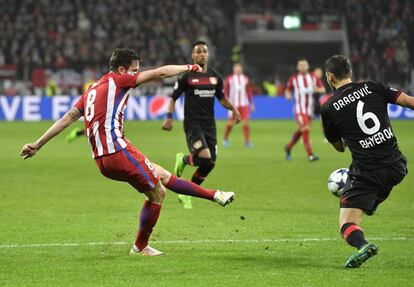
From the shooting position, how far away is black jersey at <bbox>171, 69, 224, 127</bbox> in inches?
486

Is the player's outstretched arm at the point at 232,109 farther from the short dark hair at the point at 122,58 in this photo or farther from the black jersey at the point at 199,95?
the short dark hair at the point at 122,58

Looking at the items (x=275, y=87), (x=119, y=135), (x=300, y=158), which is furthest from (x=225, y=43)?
(x=119, y=135)

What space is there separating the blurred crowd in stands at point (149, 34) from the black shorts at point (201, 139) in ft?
83.6

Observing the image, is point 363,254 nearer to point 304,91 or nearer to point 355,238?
point 355,238

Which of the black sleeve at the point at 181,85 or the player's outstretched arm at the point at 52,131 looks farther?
the black sleeve at the point at 181,85

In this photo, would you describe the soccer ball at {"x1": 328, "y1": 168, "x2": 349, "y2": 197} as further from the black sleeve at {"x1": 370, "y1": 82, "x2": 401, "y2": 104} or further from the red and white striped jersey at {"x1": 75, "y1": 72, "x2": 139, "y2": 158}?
the red and white striped jersey at {"x1": 75, "y1": 72, "x2": 139, "y2": 158}

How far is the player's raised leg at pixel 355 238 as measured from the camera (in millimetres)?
7254

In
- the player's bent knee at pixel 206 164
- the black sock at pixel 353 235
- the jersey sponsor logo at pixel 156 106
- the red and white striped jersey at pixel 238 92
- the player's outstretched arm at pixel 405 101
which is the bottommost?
the jersey sponsor logo at pixel 156 106

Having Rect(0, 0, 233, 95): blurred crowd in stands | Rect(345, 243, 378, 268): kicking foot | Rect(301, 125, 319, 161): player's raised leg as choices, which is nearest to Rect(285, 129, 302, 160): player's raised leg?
Rect(301, 125, 319, 161): player's raised leg

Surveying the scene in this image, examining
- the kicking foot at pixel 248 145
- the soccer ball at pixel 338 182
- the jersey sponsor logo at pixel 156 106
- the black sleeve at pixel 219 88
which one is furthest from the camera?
the jersey sponsor logo at pixel 156 106

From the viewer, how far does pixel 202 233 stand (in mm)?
9836

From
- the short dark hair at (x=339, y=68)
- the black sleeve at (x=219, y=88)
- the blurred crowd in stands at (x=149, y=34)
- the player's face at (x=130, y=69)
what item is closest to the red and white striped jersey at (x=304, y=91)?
the black sleeve at (x=219, y=88)

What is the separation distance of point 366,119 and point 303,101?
41.2 feet

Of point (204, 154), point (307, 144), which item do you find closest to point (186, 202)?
point (204, 154)
